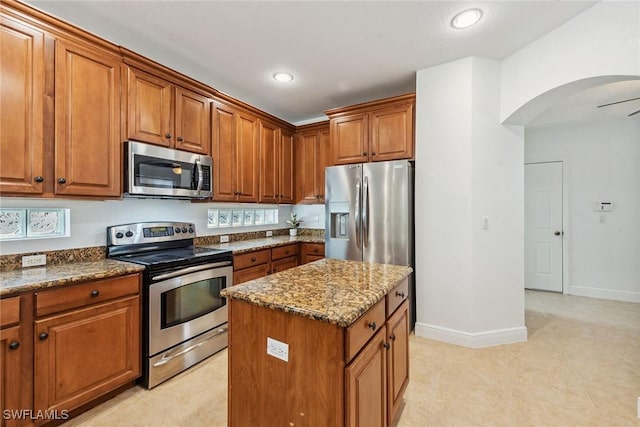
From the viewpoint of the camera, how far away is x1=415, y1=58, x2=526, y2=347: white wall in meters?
2.65

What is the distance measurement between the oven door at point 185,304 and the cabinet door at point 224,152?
866mm

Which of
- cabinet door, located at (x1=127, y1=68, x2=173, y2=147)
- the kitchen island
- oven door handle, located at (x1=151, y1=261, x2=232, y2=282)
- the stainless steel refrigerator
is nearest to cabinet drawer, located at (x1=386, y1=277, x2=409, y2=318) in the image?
the kitchen island

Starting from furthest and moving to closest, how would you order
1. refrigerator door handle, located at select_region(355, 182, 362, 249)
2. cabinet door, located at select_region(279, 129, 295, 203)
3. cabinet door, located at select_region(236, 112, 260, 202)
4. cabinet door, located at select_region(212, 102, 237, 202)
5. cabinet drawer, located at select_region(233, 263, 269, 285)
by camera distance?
cabinet door, located at select_region(279, 129, 295, 203) < cabinet door, located at select_region(236, 112, 260, 202) < refrigerator door handle, located at select_region(355, 182, 362, 249) < cabinet door, located at select_region(212, 102, 237, 202) < cabinet drawer, located at select_region(233, 263, 269, 285)

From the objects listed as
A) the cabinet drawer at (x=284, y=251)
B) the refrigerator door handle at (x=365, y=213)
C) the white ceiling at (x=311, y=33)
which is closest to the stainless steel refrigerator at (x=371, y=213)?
the refrigerator door handle at (x=365, y=213)

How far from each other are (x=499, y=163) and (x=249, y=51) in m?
2.55

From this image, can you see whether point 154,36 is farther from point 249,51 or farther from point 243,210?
point 243,210

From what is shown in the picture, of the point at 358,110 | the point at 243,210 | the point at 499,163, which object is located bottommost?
the point at 243,210

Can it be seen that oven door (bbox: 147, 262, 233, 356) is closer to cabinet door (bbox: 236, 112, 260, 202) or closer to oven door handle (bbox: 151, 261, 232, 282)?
oven door handle (bbox: 151, 261, 232, 282)

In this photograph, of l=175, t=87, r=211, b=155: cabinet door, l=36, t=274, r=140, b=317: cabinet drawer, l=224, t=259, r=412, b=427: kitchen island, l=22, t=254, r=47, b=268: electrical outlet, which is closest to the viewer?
l=224, t=259, r=412, b=427: kitchen island

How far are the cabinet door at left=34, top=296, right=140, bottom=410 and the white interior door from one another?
5.44 metres

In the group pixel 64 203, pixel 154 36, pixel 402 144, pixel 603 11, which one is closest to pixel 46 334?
pixel 64 203

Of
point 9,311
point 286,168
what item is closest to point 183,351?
point 9,311

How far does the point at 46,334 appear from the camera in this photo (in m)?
1.57

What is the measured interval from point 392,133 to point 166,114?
2239 millimetres
